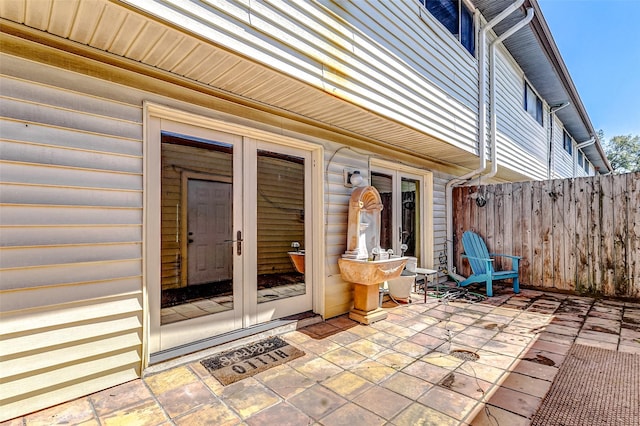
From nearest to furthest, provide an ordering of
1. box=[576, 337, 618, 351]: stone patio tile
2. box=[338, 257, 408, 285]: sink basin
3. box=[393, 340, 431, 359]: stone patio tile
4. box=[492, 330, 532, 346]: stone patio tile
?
box=[393, 340, 431, 359]: stone patio tile < box=[576, 337, 618, 351]: stone patio tile < box=[492, 330, 532, 346]: stone patio tile < box=[338, 257, 408, 285]: sink basin

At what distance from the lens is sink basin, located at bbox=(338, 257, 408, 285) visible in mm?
3414

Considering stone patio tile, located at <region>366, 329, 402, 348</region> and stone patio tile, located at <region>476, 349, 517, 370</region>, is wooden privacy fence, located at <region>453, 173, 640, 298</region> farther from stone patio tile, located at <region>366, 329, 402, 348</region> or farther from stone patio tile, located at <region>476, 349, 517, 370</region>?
stone patio tile, located at <region>366, 329, 402, 348</region>

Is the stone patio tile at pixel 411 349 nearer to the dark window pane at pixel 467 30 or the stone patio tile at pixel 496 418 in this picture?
the stone patio tile at pixel 496 418

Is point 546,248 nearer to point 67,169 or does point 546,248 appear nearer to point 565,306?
point 565,306

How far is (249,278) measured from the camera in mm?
3100

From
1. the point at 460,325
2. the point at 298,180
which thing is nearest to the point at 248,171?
the point at 298,180

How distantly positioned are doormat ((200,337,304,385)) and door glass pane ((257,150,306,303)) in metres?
0.52

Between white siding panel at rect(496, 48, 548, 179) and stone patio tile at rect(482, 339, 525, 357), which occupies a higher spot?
white siding panel at rect(496, 48, 548, 179)

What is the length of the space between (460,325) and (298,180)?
2.55 meters

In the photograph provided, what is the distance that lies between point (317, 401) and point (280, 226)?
205 centimetres

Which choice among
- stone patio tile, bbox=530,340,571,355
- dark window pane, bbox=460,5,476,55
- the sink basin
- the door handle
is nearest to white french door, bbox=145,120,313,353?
the door handle

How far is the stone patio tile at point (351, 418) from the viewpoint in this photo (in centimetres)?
182

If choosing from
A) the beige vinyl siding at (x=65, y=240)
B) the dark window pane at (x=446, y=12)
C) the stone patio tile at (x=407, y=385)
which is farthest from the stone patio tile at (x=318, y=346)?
the dark window pane at (x=446, y=12)

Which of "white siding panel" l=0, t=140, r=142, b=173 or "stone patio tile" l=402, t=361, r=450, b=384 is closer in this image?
"white siding panel" l=0, t=140, r=142, b=173
